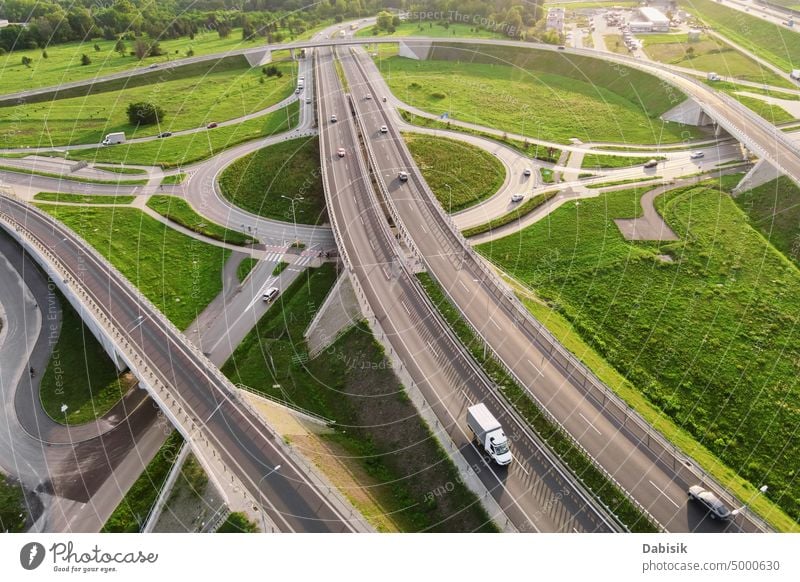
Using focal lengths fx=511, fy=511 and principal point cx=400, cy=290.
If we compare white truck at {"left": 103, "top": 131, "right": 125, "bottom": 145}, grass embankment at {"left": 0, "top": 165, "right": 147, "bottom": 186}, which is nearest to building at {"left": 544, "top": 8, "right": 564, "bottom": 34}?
white truck at {"left": 103, "top": 131, "right": 125, "bottom": 145}

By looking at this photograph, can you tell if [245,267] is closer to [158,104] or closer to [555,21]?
[158,104]

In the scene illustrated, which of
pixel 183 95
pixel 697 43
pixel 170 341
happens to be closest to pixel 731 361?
pixel 170 341

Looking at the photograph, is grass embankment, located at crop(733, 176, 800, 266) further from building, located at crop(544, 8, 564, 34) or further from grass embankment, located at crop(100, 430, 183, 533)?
building, located at crop(544, 8, 564, 34)

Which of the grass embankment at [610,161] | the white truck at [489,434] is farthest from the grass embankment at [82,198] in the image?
the grass embankment at [610,161]
